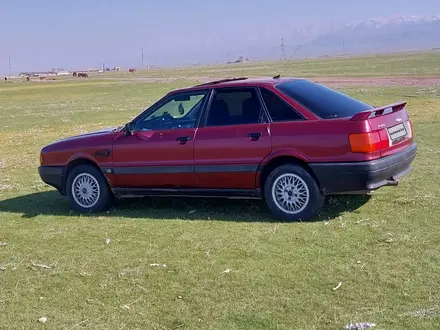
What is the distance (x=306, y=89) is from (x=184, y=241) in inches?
A: 96.7

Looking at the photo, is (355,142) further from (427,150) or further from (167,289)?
(427,150)

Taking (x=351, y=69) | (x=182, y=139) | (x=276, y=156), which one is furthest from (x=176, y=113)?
(x=351, y=69)

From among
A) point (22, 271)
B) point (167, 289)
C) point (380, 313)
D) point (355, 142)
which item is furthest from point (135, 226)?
point (380, 313)

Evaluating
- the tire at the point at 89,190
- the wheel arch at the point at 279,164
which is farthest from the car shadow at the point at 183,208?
the wheel arch at the point at 279,164

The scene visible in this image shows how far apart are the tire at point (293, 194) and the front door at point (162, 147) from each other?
1.10 meters

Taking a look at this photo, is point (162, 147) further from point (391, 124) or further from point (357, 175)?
point (391, 124)

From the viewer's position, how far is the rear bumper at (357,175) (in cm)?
656

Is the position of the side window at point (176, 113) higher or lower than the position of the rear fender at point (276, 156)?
higher

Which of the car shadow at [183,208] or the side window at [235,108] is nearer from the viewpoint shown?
the side window at [235,108]

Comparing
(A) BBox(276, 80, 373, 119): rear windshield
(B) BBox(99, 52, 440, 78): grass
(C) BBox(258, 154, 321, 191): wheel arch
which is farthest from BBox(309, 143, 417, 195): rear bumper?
(B) BBox(99, 52, 440, 78): grass

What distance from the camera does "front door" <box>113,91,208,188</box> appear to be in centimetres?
762

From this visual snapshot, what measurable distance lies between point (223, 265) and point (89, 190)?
329 cm

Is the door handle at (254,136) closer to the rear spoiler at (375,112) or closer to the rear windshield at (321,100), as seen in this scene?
the rear windshield at (321,100)

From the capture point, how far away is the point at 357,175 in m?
6.58
